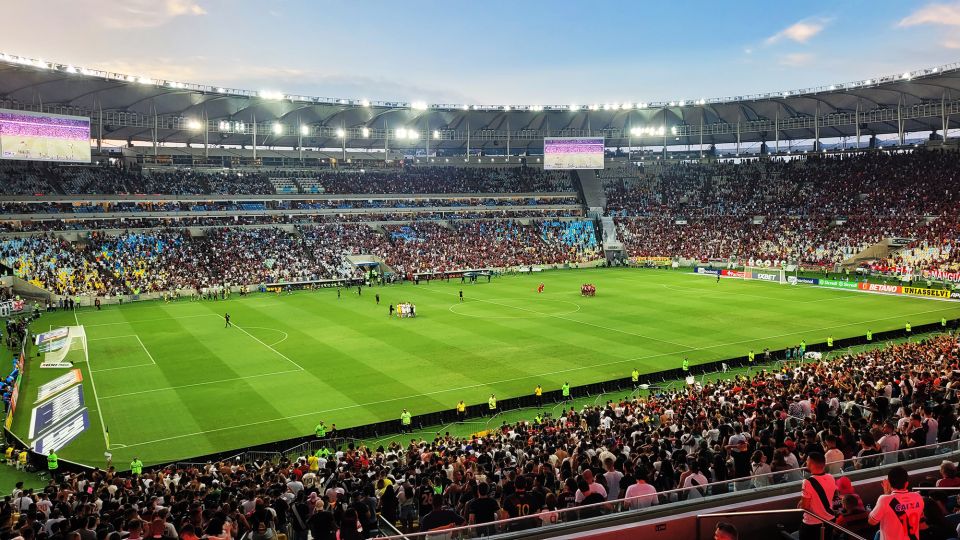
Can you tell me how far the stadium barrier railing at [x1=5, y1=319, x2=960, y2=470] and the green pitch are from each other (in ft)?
4.15

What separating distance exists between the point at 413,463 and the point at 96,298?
153 ft

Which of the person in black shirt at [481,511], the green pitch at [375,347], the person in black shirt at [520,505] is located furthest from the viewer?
the green pitch at [375,347]

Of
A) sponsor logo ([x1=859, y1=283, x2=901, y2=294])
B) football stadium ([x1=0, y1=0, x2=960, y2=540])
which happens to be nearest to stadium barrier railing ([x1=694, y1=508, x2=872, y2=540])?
football stadium ([x1=0, y1=0, x2=960, y2=540])

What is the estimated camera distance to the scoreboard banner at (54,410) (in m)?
24.8

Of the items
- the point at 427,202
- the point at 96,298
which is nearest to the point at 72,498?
the point at 96,298

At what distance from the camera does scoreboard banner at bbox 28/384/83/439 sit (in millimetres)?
24812

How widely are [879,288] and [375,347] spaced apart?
40.9 meters

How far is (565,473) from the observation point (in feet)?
41.6

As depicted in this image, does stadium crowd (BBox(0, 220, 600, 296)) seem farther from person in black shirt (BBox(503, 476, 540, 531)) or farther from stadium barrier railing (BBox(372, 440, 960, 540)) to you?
stadium barrier railing (BBox(372, 440, 960, 540))

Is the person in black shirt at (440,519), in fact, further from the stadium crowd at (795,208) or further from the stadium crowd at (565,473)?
the stadium crowd at (795,208)

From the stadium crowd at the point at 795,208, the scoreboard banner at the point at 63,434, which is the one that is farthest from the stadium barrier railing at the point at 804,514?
the stadium crowd at the point at 795,208

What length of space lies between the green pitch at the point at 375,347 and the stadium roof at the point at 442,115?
2675 cm

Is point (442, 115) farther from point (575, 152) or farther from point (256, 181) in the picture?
point (256, 181)

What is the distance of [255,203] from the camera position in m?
79.4
